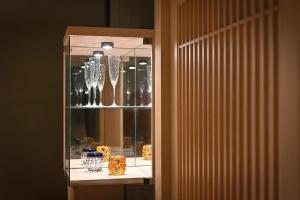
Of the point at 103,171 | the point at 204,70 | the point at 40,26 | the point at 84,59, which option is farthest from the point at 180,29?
the point at 40,26

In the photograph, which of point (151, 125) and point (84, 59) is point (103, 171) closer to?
point (151, 125)

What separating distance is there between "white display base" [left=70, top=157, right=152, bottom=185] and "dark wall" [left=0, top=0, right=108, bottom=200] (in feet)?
4.02

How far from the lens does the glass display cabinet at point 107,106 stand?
2559 millimetres

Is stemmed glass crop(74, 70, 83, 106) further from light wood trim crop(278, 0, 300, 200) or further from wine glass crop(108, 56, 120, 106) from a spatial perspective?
light wood trim crop(278, 0, 300, 200)

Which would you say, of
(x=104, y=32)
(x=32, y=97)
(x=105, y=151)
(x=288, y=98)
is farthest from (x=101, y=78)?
(x=288, y=98)

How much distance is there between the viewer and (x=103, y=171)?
2.72m

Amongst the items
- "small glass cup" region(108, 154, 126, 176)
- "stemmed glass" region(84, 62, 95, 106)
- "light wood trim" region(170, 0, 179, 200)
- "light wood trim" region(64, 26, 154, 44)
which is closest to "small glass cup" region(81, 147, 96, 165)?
"small glass cup" region(108, 154, 126, 176)

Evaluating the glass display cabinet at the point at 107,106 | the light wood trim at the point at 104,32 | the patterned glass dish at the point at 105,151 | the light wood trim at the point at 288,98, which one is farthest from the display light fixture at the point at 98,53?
the light wood trim at the point at 288,98

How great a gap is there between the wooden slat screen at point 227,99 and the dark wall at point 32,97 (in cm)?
A: 222

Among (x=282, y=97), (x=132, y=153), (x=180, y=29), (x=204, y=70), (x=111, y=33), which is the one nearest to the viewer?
(x=282, y=97)

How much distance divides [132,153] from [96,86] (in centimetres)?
54

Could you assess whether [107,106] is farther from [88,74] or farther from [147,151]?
[147,151]

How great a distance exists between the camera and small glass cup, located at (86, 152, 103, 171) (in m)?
2.65

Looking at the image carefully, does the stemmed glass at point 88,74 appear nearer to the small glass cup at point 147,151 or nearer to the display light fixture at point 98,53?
the display light fixture at point 98,53
